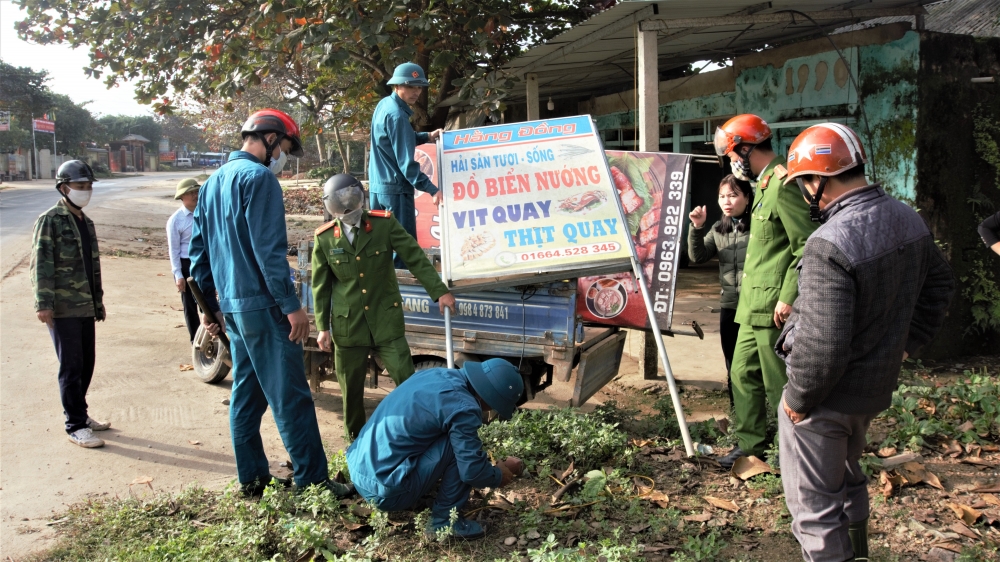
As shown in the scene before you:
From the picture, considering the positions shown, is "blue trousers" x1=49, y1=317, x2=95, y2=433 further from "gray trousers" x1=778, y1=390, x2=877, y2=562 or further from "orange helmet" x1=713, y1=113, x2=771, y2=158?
"gray trousers" x1=778, y1=390, x2=877, y2=562

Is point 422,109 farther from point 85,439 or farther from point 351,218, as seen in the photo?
point 85,439

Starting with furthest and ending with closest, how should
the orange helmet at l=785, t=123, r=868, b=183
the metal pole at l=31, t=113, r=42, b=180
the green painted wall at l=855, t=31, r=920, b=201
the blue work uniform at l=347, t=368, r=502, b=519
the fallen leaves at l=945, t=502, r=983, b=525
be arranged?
the metal pole at l=31, t=113, r=42, b=180
the green painted wall at l=855, t=31, r=920, b=201
the fallen leaves at l=945, t=502, r=983, b=525
the blue work uniform at l=347, t=368, r=502, b=519
the orange helmet at l=785, t=123, r=868, b=183

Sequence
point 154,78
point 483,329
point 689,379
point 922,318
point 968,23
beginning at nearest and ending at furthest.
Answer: point 922,318 → point 483,329 → point 689,379 → point 968,23 → point 154,78

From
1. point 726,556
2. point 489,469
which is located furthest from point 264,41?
point 726,556

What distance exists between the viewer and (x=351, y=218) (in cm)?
486

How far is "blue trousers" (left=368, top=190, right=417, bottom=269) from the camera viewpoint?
5.88 metres

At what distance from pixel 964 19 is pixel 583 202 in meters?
7.04

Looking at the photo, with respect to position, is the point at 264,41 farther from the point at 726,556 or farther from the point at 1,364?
the point at 726,556

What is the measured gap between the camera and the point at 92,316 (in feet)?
17.8

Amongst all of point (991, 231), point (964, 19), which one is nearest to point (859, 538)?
point (991, 231)

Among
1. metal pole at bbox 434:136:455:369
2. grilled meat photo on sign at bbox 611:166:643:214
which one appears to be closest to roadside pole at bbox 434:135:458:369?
metal pole at bbox 434:136:455:369

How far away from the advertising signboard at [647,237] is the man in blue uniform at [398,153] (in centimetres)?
40

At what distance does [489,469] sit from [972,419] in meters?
3.46

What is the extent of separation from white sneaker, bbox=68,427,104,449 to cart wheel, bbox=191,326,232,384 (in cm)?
138
